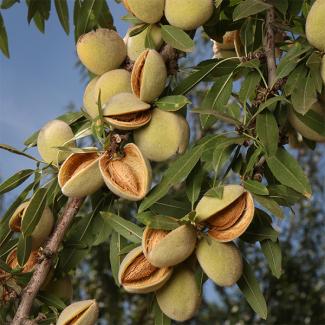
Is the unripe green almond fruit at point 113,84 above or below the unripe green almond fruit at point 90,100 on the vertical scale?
above

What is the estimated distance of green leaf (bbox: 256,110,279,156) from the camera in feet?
3.81

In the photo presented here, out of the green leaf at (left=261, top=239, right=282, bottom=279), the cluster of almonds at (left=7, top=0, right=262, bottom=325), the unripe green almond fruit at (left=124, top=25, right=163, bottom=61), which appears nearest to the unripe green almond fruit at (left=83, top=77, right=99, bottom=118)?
the cluster of almonds at (left=7, top=0, right=262, bottom=325)

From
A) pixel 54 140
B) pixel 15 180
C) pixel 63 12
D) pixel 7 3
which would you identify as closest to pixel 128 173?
pixel 54 140

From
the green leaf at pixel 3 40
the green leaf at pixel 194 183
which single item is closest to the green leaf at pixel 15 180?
the green leaf at pixel 194 183

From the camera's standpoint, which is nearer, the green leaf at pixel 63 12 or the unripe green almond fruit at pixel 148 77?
the unripe green almond fruit at pixel 148 77

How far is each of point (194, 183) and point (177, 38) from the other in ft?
0.97

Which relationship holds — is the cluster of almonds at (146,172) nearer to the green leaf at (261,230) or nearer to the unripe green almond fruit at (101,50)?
the unripe green almond fruit at (101,50)

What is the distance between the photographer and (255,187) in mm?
1143

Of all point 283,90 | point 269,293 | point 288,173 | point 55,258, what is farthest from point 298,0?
point 269,293

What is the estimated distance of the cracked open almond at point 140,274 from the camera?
3.72ft

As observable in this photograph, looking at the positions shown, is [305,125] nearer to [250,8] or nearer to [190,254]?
[250,8]

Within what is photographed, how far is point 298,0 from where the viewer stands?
143 cm

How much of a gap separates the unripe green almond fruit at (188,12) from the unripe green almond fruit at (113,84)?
0.48 feet

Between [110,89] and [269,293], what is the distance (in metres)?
3.20
